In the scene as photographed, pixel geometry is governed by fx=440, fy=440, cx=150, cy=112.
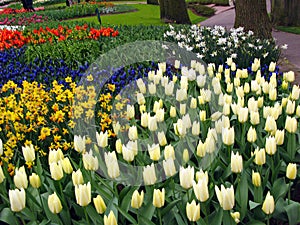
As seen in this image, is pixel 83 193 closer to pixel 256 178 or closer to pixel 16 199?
pixel 16 199

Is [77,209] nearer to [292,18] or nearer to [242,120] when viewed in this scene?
[242,120]

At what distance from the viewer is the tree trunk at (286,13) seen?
46.0 feet

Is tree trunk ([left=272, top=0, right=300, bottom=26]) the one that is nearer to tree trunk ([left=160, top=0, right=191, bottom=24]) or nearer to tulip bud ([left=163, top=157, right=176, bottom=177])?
tree trunk ([left=160, top=0, right=191, bottom=24])

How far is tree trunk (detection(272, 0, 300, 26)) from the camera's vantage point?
1402 centimetres

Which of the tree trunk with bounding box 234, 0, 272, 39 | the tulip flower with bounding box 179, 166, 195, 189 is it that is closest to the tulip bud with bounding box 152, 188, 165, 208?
the tulip flower with bounding box 179, 166, 195, 189

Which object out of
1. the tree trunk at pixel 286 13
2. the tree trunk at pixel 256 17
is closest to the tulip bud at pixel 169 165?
the tree trunk at pixel 256 17

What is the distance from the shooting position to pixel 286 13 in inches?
560

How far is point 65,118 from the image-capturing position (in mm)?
4301

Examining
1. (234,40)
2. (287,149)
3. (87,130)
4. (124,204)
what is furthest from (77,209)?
(234,40)

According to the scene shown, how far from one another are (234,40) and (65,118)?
377 centimetres

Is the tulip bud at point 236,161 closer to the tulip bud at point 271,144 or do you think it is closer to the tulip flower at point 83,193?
the tulip bud at point 271,144

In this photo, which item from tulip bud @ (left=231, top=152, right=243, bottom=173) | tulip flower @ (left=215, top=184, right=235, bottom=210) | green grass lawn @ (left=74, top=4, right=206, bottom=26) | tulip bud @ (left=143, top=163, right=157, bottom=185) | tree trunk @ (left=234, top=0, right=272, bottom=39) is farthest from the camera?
green grass lawn @ (left=74, top=4, right=206, bottom=26)

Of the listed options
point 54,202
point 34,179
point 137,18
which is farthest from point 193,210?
point 137,18

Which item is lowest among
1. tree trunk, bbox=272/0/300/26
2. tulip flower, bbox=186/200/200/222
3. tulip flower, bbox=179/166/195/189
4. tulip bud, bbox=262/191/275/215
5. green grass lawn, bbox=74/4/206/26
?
green grass lawn, bbox=74/4/206/26
